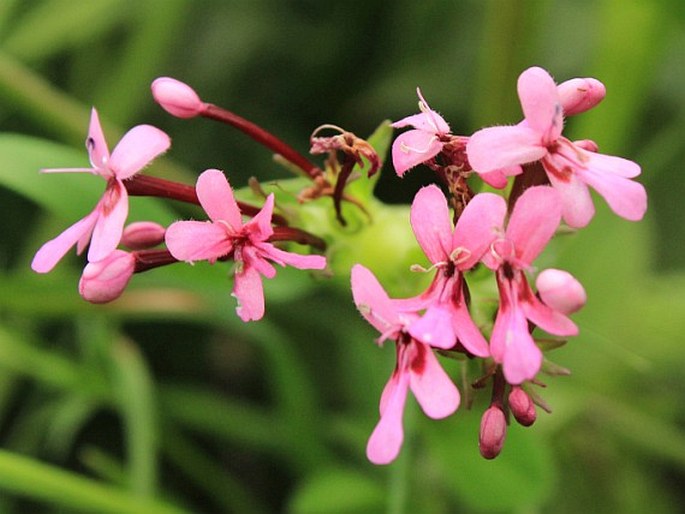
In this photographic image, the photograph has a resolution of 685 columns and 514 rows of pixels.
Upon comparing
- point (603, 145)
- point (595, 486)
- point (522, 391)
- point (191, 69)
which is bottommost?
point (595, 486)

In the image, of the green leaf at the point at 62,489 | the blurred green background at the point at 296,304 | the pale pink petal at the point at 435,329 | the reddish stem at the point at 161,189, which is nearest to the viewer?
the pale pink petal at the point at 435,329

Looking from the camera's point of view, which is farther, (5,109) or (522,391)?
(5,109)

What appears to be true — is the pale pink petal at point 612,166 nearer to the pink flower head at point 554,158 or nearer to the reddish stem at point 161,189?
the pink flower head at point 554,158

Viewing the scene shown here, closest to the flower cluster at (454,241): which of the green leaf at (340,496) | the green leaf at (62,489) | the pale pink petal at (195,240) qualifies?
the pale pink petal at (195,240)

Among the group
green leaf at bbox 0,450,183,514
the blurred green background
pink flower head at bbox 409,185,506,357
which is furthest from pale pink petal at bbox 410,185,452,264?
green leaf at bbox 0,450,183,514

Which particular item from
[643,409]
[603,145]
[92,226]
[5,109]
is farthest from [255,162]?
[92,226]

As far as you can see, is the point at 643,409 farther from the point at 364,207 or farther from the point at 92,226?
the point at 92,226

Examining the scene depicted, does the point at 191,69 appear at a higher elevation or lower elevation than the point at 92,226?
higher
